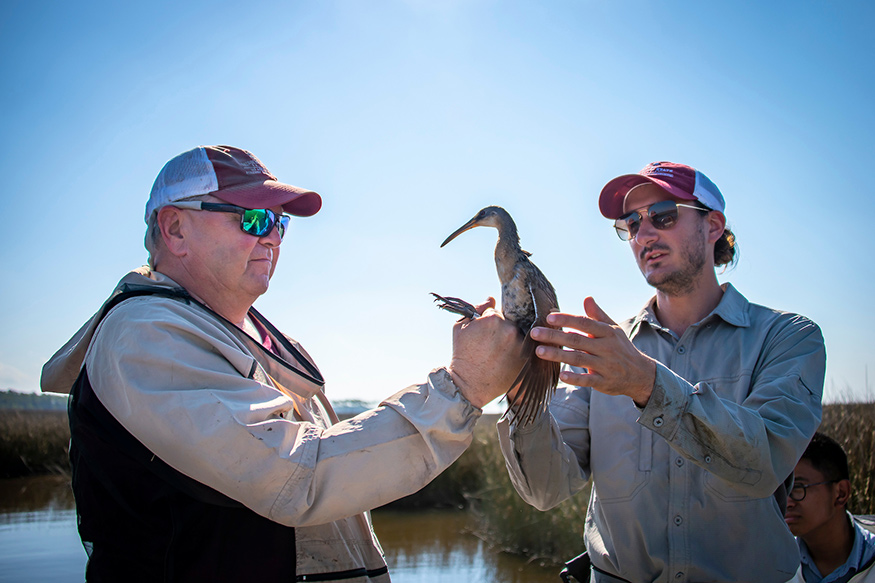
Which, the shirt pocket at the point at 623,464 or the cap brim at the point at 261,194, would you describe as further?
the shirt pocket at the point at 623,464

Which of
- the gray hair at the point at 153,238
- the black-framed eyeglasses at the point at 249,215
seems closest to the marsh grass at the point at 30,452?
the gray hair at the point at 153,238

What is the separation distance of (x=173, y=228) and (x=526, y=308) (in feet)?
4.49

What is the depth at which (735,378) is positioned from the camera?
2623 mm

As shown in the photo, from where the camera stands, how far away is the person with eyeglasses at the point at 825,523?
3.52 meters

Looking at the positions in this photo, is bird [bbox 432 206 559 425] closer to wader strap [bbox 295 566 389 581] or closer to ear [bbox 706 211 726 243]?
wader strap [bbox 295 566 389 581]

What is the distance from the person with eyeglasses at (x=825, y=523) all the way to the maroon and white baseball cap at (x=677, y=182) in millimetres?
1794

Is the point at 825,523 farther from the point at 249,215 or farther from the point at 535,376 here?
the point at 249,215

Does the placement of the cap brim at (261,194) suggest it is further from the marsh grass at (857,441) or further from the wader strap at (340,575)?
the marsh grass at (857,441)

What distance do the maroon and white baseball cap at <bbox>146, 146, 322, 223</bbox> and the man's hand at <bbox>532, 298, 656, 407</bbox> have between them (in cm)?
107

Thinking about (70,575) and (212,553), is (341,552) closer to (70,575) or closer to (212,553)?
(212,553)

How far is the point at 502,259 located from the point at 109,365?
1633 mm

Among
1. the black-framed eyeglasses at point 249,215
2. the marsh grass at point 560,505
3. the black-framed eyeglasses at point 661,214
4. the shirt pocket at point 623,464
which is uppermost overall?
the black-framed eyeglasses at point 661,214

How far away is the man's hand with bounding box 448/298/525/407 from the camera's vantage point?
186 centimetres

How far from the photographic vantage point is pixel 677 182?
296 centimetres
